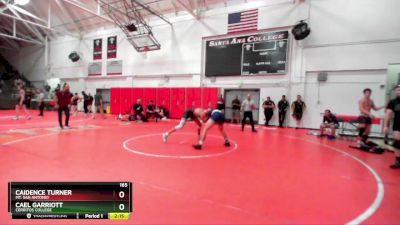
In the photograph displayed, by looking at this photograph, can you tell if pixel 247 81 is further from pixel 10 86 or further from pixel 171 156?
pixel 10 86

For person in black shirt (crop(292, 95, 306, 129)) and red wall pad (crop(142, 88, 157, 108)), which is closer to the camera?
person in black shirt (crop(292, 95, 306, 129))

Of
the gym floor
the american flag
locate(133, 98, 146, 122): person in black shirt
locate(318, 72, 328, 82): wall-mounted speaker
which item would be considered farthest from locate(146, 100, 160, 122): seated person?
locate(318, 72, 328, 82): wall-mounted speaker

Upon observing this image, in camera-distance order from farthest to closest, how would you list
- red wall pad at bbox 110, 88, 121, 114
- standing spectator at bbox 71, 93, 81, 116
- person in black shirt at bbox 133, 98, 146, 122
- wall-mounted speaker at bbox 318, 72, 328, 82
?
red wall pad at bbox 110, 88, 121, 114
standing spectator at bbox 71, 93, 81, 116
person in black shirt at bbox 133, 98, 146, 122
wall-mounted speaker at bbox 318, 72, 328, 82

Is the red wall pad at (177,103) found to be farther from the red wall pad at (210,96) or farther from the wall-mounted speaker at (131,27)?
the wall-mounted speaker at (131,27)

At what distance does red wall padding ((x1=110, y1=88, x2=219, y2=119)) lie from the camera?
14.7 metres

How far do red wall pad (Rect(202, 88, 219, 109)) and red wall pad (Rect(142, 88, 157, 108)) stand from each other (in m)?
4.25

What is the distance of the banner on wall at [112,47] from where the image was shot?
61.9 ft

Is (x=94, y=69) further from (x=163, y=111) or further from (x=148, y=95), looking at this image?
(x=163, y=111)

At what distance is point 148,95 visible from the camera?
16984mm

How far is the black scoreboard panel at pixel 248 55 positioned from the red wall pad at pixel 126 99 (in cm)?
693

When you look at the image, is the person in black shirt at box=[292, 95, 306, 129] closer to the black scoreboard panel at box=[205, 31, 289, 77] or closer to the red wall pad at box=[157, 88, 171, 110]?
the black scoreboard panel at box=[205, 31, 289, 77]

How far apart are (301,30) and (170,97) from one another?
9352mm

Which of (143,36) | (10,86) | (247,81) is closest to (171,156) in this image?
(247,81)
